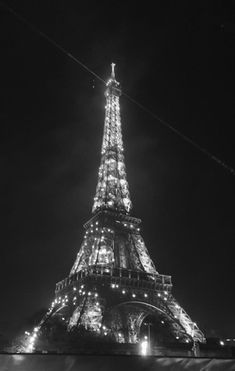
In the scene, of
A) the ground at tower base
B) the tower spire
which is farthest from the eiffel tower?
the ground at tower base

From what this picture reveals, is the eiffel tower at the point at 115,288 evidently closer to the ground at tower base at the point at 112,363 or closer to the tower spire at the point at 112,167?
the tower spire at the point at 112,167

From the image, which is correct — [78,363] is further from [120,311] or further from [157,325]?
[157,325]

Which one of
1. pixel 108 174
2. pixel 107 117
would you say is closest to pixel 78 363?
pixel 108 174

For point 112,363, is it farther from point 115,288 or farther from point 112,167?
point 112,167

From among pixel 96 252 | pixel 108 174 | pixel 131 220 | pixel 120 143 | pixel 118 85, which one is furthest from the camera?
pixel 118 85

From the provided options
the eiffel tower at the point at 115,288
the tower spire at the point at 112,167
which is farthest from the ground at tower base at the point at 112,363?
the tower spire at the point at 112,167

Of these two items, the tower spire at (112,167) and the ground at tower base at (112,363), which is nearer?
the ground at tower base at (112,363)
